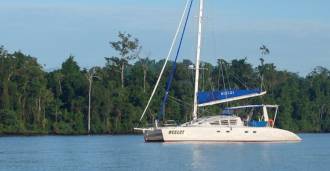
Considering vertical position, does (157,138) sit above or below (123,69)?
below

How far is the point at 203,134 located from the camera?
67.8 m

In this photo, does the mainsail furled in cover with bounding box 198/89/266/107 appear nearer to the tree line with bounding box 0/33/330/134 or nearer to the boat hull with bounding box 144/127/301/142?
the boat hull with bounding box 144/127/301/142

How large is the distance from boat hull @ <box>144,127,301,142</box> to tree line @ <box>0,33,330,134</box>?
24636 millimetres

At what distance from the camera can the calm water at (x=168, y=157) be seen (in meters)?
48.4

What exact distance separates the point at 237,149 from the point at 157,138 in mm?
9485

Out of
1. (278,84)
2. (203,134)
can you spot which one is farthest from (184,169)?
(278,84)

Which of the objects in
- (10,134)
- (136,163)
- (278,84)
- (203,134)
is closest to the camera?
(136,163)

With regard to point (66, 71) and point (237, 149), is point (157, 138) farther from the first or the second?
point (66, 71)

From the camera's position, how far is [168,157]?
178ft

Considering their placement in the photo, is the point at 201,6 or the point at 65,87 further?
the point at 65,87

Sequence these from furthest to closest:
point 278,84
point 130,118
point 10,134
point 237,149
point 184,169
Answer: point 278,84 → point 130,118 → point 10,134 → point 237,149 → point 184,169

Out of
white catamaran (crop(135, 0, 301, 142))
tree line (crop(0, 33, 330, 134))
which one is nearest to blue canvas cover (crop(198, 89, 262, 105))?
white catamaran (crop(135, 0, 301, 142))

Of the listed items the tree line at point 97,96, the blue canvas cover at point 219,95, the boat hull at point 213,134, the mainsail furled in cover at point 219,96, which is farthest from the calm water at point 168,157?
the tree line at point 97,96

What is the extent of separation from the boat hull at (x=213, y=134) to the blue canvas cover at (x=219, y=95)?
8.04ft
